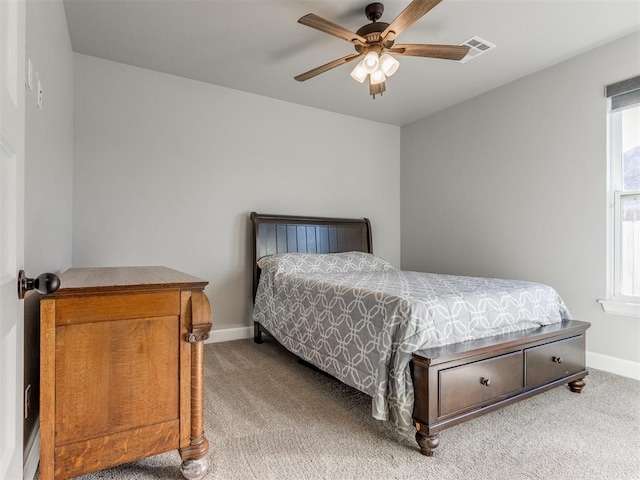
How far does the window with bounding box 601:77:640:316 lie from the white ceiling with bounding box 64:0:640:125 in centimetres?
50

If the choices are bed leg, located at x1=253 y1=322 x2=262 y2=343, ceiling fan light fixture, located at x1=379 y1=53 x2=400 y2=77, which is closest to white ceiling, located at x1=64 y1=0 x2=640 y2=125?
ceiling fan light fixture, located at x1=379 y1=53 x2=400 y2=77

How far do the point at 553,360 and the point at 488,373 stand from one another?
62cm

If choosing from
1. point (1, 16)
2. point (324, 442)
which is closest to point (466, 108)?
point (324, 442)

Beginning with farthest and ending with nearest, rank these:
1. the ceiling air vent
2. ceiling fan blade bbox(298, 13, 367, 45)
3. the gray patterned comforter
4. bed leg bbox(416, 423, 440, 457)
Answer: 1. the ceiling air vent
2. ceiling fan blade bbox(298, 13, 367, 45)
3. the gray patterned comforter
4. bed leg bbox(416, 423, 440, 457)

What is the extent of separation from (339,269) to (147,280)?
2.07 meters

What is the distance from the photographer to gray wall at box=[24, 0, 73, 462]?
144 cm

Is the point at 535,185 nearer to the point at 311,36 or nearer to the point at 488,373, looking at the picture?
the point at 488,373

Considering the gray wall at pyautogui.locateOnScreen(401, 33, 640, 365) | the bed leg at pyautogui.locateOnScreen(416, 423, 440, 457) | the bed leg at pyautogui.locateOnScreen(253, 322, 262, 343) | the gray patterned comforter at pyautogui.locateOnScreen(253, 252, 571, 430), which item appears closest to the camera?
the bed leg at pyautogui.locateOnScreen(416, 423, 440, 457)

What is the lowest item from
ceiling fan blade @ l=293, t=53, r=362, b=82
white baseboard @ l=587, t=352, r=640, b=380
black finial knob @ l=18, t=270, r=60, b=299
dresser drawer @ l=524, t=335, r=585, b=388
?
white baseboard @ l=587, t=352, r=640, b=380

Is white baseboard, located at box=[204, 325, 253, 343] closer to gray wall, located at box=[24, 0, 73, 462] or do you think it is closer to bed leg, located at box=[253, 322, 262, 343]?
bed leg, located at box=[253, 322, 262, 343]

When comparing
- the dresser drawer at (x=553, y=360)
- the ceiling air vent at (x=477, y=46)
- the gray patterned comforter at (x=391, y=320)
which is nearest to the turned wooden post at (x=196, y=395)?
the gray patterned comforter at (x=391, y=320)

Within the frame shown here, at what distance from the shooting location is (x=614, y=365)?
2695 millimetres

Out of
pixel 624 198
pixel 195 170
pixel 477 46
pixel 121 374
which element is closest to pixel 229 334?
pixel 195 170

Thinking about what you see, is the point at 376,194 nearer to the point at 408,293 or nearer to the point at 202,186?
the point at 202,186
